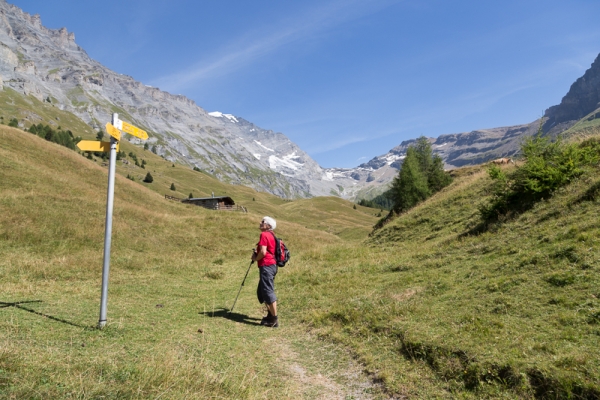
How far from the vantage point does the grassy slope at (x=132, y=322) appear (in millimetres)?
4992

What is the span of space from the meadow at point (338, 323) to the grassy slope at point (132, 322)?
0.05 metres

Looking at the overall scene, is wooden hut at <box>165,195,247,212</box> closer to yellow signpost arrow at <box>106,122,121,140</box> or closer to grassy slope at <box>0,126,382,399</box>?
grassy slope at <box>0,126,382,399</box>

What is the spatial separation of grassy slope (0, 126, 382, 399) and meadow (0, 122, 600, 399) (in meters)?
0.05

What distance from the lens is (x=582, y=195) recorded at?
539 inches

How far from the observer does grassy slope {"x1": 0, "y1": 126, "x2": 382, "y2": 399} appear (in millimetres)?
4992

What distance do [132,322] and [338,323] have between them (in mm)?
5662

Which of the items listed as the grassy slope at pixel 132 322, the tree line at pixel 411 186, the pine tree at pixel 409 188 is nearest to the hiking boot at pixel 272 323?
the grassy slope at pixel 132 322

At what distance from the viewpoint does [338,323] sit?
10.0 meters

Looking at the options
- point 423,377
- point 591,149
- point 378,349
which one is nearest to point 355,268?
point 378,349

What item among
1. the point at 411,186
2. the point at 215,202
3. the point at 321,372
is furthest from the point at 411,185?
the point at 215,202

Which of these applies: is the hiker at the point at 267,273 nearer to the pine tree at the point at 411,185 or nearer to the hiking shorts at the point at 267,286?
the hiking shorts at the point at 267,286

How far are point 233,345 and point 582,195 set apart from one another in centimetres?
1424

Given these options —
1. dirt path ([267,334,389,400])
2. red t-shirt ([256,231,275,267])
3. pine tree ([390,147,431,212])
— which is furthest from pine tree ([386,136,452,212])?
dirt path ([267,334,389,400])

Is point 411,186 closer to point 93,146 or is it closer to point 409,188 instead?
point 409,188
